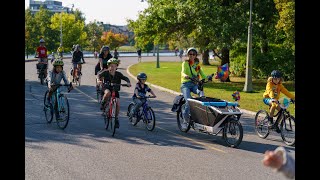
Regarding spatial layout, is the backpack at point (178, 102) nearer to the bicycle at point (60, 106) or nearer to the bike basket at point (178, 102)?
the bike basket at point (178, 102)

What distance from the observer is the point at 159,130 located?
1091cm

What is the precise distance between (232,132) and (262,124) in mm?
1466

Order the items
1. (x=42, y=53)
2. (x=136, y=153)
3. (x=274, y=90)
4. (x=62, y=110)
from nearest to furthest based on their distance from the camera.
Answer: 1. (x=136, y=153)
2. (x=274, y=90)
3. (x=62, y=110)
4. (x=42, y=53)

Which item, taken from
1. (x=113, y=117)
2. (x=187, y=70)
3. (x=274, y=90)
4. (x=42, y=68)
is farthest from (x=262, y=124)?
(x=42, y=68)

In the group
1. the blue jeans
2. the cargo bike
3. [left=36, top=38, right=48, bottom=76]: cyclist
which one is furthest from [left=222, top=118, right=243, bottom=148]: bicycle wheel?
[left=36, top=38, right=48, bottom=76]: cyclist

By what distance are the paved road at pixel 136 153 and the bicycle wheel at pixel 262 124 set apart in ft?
0.53

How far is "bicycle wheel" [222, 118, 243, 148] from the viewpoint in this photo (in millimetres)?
8938

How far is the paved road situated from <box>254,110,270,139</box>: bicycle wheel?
6.4 inches

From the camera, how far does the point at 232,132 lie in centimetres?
912

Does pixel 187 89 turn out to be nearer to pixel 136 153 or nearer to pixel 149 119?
pixel 149 119

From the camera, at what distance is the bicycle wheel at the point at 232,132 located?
8.94m
